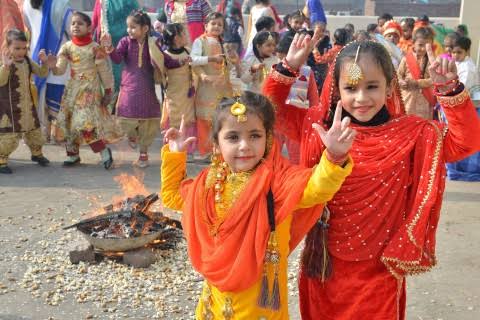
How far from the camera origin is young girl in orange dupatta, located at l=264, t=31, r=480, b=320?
2160mm

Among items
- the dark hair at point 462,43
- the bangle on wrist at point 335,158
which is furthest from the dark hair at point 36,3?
the bangle on wrist at point 335,158

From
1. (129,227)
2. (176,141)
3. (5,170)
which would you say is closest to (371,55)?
(176,141)

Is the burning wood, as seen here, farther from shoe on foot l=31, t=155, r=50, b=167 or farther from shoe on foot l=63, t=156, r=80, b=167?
shoe on foot l=31, t=155, r=50, b=167

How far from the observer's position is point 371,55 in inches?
86.2

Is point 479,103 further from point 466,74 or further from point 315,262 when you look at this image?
Result: point 315,262

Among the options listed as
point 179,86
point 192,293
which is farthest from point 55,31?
point 192,293

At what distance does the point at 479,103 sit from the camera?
615 cm

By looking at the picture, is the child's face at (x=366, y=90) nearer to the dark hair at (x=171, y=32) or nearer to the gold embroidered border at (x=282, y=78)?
the gold embroidered border at (x=282, y=78)

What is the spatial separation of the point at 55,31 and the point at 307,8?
5.43m

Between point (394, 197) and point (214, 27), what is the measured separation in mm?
4670

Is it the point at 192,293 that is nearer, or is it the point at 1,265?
the point at 192,293

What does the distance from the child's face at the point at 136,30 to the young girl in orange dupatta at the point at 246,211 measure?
424cm

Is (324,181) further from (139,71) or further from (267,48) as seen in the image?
(139,71)

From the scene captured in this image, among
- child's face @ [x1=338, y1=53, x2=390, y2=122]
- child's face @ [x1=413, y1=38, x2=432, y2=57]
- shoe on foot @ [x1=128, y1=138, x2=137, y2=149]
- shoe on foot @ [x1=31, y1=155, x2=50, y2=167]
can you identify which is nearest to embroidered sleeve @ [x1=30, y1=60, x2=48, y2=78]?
shoe on foot @ [x1=31, y1=155, x2=50, y2=167]
